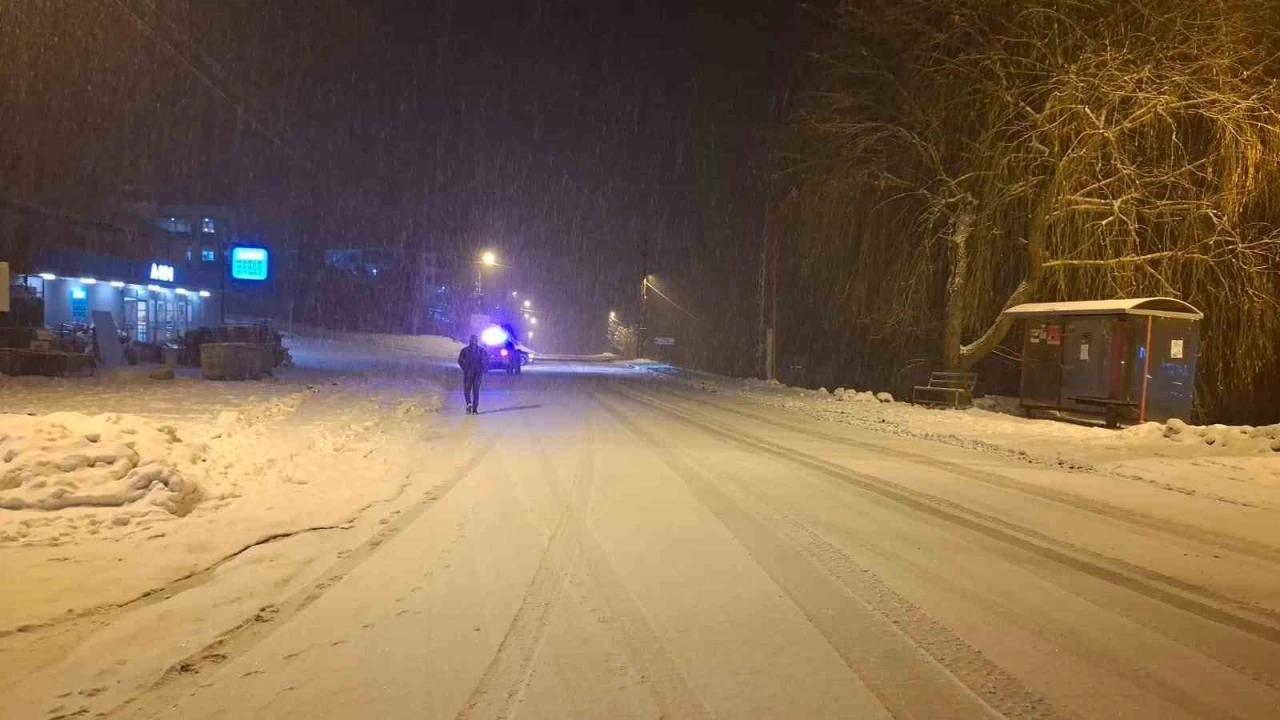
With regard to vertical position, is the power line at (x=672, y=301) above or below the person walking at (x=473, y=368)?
above

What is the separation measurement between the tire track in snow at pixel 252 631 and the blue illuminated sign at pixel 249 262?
28361 mm

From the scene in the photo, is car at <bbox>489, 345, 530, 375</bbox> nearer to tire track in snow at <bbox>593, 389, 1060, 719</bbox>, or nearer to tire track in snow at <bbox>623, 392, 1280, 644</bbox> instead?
tire track in snow at <bbox>623, 392, 1280, 644</bbox>

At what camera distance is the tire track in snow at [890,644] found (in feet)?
13.6

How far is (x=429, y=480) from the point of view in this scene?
10148mm

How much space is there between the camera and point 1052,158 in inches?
774

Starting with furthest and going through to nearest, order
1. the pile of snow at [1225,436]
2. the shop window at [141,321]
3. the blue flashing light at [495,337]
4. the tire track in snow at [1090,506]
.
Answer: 1. the blue flashing light at [495,337]
2. the shop window at [141,321]
3. the pile of snow at [1225,436]
4. the tire track in snow at [1090,506]

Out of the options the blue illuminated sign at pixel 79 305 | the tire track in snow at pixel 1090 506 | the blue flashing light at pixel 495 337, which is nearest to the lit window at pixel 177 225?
the blue illuminated sign at pixel 79 305

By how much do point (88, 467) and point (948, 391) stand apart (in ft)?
63.1

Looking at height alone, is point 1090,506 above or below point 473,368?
below

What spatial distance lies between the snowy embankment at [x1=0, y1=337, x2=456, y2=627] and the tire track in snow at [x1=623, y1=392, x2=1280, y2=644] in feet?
19.3

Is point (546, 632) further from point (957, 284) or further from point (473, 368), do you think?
point (957, 284)

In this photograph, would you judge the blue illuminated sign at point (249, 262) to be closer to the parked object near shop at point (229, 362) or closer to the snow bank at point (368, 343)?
the parked object near shop at point (229, 362)

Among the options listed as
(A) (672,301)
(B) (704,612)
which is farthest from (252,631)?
(A) (672,301)

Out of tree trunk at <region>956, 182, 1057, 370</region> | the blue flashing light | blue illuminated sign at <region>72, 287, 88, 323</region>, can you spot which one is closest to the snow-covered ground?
tree trunk at <region>956, 182, 1057, 370</region>
